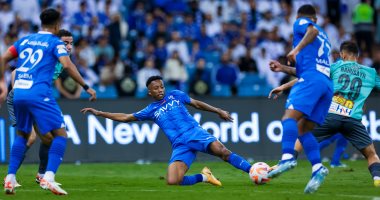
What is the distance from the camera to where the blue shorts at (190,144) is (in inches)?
560

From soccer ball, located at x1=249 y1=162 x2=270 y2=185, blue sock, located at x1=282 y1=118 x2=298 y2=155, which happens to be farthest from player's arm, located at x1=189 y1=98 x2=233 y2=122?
blue sock, located at x1=282 y1=118 x2=298 y2=155

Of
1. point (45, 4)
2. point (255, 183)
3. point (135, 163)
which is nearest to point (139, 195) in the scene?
point (255, 183)

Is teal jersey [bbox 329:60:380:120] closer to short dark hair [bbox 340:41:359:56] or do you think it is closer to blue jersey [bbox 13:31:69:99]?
short dark hair [bbox 340:41:359:56]

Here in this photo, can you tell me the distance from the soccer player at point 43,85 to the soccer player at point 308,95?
2657mm

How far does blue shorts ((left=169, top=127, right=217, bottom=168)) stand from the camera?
14.2 meters

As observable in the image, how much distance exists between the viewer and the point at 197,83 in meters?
24.9

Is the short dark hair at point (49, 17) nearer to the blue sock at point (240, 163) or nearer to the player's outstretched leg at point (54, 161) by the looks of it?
the player's outstretched leg at point (54, 161)

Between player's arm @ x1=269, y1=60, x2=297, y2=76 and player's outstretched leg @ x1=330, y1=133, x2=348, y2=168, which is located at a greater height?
player's arm @ x1=269, y1=60, x2=297, y2=76

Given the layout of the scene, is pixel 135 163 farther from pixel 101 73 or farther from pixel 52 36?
pixel 52 36

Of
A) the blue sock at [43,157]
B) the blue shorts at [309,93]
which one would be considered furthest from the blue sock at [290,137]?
the blue sock at [43,157]

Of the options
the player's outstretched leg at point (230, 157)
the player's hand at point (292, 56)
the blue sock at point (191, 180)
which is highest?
the player's hand at point (292, 56)

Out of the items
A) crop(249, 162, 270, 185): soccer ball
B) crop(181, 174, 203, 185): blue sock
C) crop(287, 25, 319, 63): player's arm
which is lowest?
crop(181, 174, 203, 185): blue sock

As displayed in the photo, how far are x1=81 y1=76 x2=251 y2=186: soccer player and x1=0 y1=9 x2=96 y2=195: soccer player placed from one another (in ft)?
5.07

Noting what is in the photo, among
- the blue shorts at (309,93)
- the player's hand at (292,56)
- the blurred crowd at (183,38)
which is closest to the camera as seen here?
the player's hand at (292,56)
